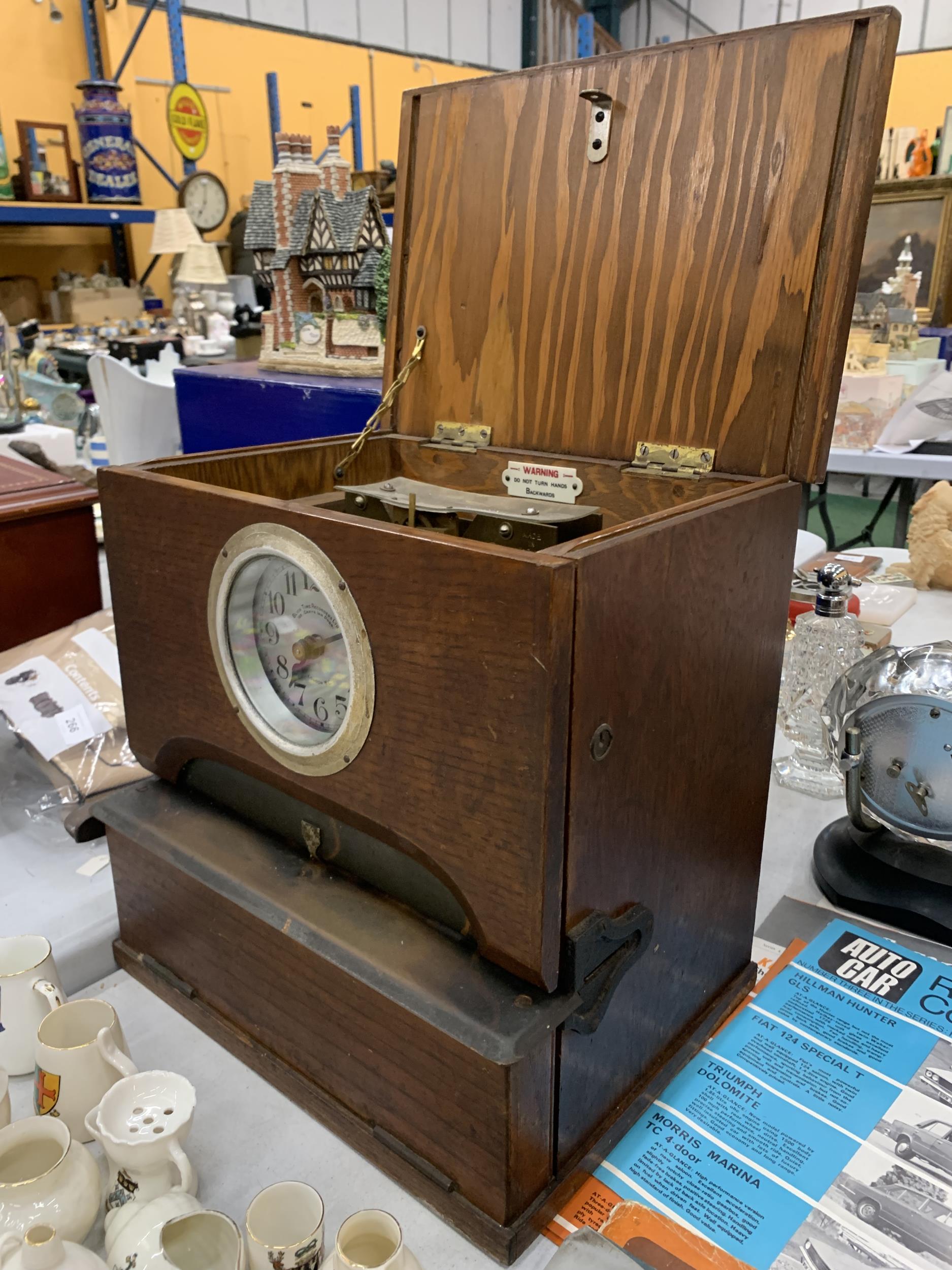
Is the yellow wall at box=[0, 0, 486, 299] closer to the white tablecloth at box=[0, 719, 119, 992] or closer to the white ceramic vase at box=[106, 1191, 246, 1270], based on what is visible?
the white tablecloth at box=[0, 719, 119, 992]

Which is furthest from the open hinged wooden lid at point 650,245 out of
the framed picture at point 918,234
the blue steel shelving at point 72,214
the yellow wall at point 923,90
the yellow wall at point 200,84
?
the yellow wall at point 923,90

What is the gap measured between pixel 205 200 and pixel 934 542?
651 cm

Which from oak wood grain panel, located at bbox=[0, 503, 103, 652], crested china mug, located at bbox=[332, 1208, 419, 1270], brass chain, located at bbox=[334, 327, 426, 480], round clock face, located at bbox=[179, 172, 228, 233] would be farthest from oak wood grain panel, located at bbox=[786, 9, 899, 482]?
round clock face, located at bbox=[179, 172, 228, 233]

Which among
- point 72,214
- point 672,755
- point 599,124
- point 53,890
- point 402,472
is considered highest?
point 72,214

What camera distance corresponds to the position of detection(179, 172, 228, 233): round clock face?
6770mm

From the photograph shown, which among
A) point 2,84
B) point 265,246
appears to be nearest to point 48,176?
point 2,84

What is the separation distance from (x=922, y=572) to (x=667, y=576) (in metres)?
1.53

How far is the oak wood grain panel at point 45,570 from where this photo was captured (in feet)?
4.35

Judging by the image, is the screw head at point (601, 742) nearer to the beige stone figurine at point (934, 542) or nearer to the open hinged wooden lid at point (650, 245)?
the open hinged wooden lid at point (650, 245)

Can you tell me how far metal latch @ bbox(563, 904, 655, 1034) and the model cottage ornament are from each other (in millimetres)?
1808

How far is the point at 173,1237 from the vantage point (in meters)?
0.59

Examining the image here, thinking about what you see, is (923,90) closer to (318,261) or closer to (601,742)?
(318,261)

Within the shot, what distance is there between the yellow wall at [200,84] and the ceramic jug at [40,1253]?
684 centimetres

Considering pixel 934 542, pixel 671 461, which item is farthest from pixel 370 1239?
pixel 934 542
